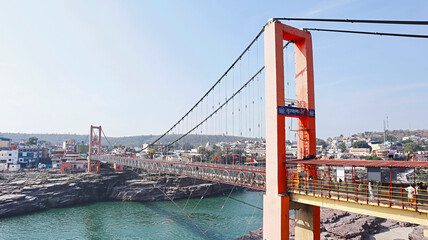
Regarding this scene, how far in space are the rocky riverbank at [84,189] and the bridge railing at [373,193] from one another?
1232 inches

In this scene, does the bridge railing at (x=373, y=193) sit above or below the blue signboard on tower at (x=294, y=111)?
below

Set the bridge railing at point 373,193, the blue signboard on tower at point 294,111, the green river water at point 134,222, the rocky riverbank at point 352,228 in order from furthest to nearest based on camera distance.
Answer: the green river water at point 134,222 < the rocky riverbank at point 352,228 < the blue signboard on tower at point 294,111 < the bridge railing at point 373,193

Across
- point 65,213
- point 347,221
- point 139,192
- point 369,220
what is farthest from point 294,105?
point 139,192

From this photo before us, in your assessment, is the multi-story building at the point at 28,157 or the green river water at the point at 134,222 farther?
A: the multi-story building at the point at 28,157

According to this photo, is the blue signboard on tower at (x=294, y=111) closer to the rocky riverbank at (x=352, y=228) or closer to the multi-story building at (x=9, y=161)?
the rocky riverbank at (x=352, y=228)

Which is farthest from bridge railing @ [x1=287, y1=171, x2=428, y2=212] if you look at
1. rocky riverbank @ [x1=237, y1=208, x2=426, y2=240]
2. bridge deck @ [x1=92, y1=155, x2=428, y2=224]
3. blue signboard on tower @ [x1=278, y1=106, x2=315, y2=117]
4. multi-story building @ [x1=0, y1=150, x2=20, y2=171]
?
multi-story building @ [x1=0, y1=150, x2=20, y2=171]

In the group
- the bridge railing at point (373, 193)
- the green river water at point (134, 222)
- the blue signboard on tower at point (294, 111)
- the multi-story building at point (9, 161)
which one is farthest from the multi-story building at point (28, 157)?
the bridge railing at point (373, 193)

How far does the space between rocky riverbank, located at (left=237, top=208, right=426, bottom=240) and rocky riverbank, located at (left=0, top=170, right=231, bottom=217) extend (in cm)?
1909

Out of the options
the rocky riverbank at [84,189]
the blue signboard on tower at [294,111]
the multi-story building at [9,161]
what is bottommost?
the rocky riverbank at [84,189]

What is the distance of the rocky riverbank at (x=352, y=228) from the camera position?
74.3ft

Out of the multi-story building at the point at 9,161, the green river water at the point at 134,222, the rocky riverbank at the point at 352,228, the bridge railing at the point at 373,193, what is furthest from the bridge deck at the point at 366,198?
the multi-story building at the point at 9,161

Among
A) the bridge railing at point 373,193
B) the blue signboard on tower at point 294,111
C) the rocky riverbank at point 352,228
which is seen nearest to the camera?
the bridge railing at point 373,193

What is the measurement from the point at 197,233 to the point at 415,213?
2339cm

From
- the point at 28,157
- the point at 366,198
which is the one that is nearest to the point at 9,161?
the point at 28,157
